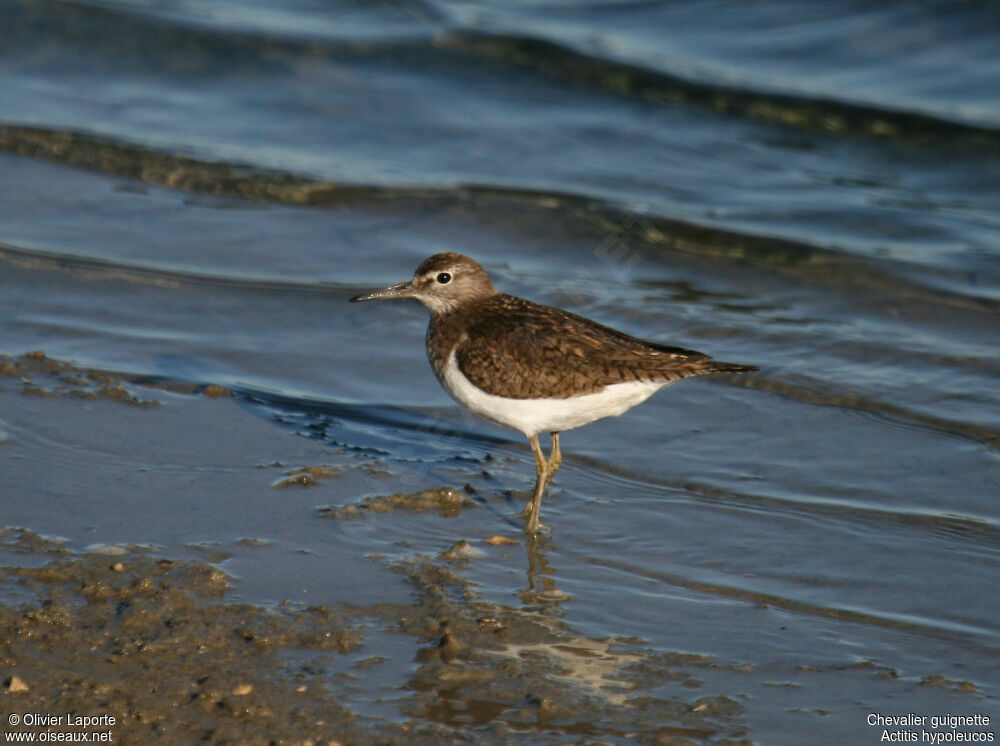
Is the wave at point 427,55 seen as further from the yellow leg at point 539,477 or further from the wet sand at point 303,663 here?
the wet sand at point 303,663

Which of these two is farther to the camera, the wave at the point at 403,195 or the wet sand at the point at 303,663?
the wave at the point at 403,195

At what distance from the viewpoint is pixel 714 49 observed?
1600 cm

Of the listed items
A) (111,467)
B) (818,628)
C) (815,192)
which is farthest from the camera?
(815,192)

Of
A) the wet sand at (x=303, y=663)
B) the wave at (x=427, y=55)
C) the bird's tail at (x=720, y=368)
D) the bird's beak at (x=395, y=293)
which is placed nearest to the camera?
the wet sand at (x=303, y=663)

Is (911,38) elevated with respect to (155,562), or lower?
elevated

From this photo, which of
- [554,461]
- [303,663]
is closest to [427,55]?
[554,461]

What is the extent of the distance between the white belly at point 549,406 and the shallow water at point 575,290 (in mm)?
524

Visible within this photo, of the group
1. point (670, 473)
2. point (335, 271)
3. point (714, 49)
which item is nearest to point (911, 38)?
point (714, 49)

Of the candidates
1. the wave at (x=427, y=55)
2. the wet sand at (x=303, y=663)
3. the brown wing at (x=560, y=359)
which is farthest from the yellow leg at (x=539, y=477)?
the wave at (x=427, y=55)

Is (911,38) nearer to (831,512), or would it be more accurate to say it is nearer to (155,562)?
(831,512)

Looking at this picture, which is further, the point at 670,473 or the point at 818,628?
the point at 670,473

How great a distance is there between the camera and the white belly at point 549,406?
637 centimetres

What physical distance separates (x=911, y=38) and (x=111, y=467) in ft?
41.6

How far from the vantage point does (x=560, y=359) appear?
6.43 m
